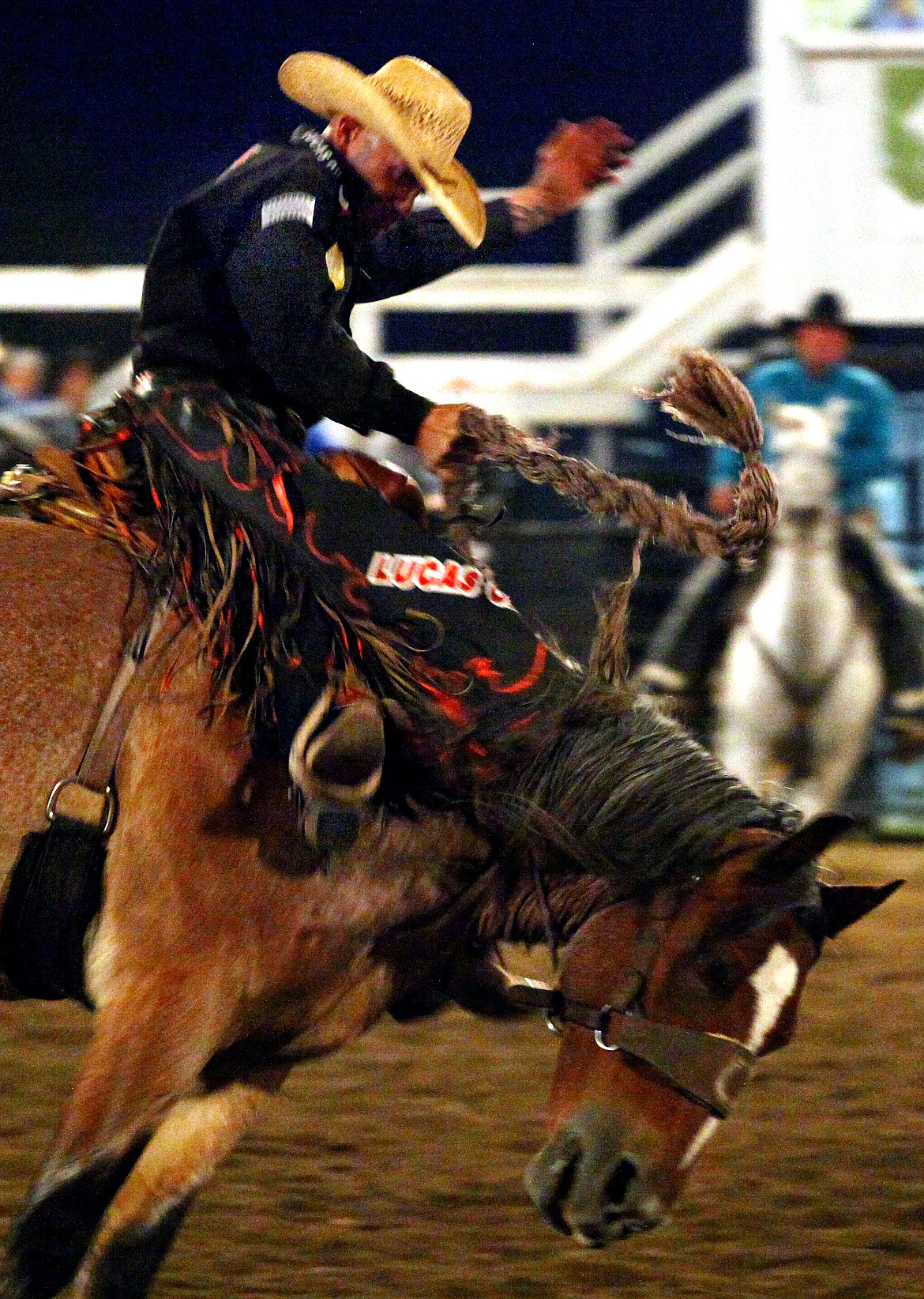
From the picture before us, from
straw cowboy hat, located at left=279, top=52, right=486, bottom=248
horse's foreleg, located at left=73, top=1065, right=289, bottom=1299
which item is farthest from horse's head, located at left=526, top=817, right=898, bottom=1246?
straw cowboy hat, located at left=279, top=52, right=486, bottom=248

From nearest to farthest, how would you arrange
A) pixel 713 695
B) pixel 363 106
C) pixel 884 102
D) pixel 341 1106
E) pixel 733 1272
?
pixel 363 106 < pixel 733 1272 < pixel 341 1106 < pixel 713 695 < pixel 884 102

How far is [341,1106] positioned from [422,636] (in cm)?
206

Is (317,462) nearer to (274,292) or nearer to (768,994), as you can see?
(274,292)

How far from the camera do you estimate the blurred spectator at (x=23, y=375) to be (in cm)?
885

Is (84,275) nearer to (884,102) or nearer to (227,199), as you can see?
(884,102)

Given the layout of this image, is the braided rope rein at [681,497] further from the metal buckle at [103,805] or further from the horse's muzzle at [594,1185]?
the horse's muzzle at [594,1185]

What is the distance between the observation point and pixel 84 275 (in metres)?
9.92

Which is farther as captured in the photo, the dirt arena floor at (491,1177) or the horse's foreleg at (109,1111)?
the dirt arena floor at (491,1177)

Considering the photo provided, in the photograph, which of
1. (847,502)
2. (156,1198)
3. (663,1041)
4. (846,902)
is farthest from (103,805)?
(847,502)

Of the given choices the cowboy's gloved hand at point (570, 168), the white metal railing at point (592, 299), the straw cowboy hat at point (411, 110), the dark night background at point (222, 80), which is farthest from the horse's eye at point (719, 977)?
the dark night background at point (222, 80)

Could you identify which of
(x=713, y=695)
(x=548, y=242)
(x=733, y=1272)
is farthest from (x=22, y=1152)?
(x=548, y=242)

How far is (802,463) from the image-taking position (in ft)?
24.0

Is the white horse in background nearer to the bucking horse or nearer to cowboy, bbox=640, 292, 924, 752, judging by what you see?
cowboy, bbox=640, 292, 924, 752

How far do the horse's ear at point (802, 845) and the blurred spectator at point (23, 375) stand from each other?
21.8 feet
